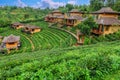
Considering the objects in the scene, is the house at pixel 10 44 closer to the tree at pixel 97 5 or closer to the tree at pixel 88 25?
the tree at pixel 88 25

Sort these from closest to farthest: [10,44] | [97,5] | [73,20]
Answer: [10,44]
[73,20]
[97,5]

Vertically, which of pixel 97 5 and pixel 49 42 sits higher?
pixel 97 5

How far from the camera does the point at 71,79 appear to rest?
30.3 ft

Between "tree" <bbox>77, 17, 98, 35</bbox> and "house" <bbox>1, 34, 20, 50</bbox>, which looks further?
"house" <bbox>1, 34, 20, 50</bbox>

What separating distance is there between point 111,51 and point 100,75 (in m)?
4.62

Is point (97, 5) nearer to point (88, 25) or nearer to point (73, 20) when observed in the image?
point (73, 20)

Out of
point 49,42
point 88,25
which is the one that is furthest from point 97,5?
point 49,42

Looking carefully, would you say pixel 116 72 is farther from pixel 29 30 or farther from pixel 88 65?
pixel 29 30

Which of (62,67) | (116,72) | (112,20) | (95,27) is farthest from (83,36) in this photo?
(62,67)

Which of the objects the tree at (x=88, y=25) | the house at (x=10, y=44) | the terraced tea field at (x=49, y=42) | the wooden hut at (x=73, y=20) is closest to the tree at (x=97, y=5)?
the wooden hut at (x=73, y=20)

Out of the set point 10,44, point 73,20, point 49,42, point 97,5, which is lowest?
point 10,44

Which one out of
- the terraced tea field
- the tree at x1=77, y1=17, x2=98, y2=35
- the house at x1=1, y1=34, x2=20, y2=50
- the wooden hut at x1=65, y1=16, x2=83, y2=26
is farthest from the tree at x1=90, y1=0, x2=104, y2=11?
the house at x1=1, y1=34, x2=20, y2=50

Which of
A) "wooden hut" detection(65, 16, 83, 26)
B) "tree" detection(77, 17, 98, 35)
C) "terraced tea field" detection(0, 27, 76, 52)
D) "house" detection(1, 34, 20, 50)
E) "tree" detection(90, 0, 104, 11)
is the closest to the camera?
"tree" detection(77, 17, 98, 35)

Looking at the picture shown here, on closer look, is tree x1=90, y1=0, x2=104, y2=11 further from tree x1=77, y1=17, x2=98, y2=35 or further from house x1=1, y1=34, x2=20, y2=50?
house x1=1, y1=34, x2=20, y2=50
